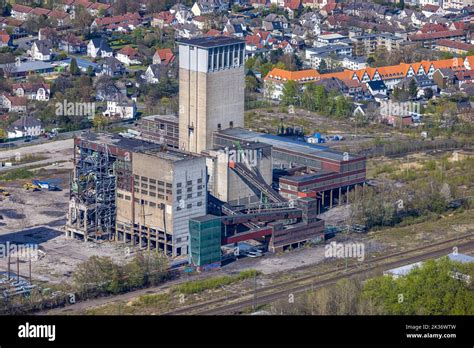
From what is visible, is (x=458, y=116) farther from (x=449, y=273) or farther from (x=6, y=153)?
(x=449, y=273)

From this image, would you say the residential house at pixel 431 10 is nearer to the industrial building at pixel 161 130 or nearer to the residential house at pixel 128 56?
the residential house at pixel 128 56

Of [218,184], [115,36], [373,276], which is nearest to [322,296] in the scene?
[373,276]

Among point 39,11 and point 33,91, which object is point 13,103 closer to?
point 33,91

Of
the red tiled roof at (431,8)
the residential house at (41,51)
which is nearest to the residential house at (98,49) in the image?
the residential house at (41,51)

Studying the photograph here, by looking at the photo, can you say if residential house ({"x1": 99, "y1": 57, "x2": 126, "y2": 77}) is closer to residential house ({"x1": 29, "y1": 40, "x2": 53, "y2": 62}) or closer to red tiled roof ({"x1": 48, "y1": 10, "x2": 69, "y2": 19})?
residential house ({"x1": 29, "y1": 40, "x2": 53, "y2": 62})

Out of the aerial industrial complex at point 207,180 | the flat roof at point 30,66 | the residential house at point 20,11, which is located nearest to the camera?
the aerial industrial complex at point 207,180
